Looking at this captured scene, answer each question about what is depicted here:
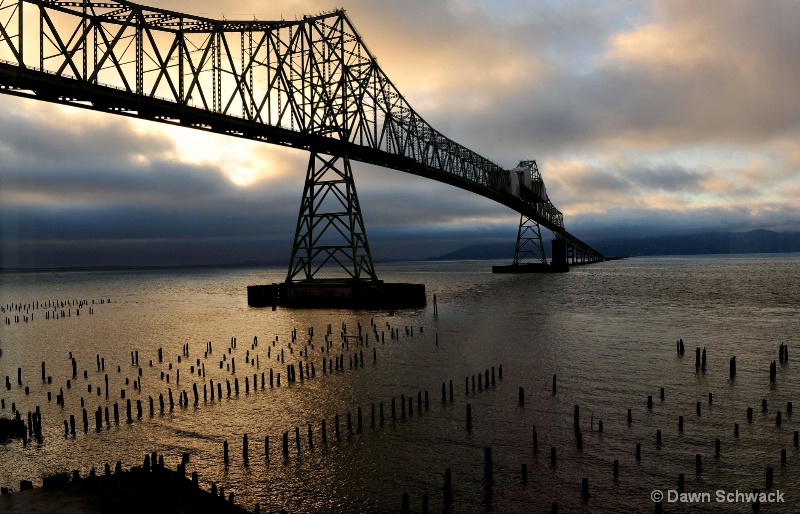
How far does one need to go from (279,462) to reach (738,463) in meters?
16.4

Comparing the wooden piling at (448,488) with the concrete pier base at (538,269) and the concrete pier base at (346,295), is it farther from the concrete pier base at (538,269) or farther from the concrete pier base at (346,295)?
the concrete pier base at (538,269)

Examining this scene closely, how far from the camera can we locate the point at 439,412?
26406mm

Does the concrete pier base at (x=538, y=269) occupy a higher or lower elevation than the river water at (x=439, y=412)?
higher

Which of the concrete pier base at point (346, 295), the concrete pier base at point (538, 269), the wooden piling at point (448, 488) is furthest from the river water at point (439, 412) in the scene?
the concrete pier base at point (538, 269)

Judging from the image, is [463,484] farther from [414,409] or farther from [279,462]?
[414,409]

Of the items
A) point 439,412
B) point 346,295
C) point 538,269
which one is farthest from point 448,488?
point 538,269

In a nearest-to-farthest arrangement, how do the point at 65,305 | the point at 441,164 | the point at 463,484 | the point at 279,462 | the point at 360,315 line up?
the point at 463,484, the point at 279,462, the point at 360,315, the point at 65,305, the point at 441,164

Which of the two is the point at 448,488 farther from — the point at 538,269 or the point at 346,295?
the point at 538,269

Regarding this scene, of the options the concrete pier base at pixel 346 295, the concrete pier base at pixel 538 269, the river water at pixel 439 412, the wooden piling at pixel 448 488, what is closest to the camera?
the wooden piling at pixel 448 488

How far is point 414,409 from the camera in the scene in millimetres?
26984

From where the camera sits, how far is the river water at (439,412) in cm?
1819

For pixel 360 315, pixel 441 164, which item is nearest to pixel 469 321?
pixel 360 315

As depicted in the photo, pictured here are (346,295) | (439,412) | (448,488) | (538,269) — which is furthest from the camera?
(538,269)

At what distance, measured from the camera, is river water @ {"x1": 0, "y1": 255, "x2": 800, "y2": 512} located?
59.7ft
